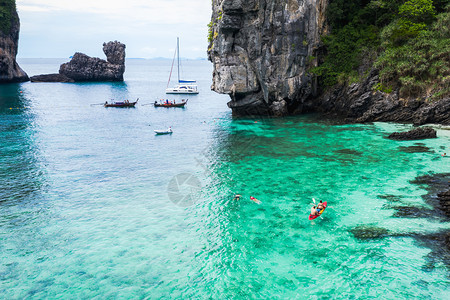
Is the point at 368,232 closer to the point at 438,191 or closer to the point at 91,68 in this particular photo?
the point at 438,191

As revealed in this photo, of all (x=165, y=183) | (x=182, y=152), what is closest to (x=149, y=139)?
(x=182, y=152)

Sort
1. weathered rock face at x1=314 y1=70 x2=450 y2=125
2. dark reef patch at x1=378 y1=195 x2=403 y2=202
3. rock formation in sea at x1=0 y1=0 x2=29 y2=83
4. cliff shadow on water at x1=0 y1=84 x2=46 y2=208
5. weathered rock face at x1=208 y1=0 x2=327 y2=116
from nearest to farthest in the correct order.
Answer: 1. dark reef patch at x1=378 y1=195 x2=403 y2=202
2. cliff shadow on water at x1=0 y1=84 x2=46 y2=208
3. weathered rock face at x1=314 y1=70 x2=450 y2=125
4. weathered rock face at x1=208 y1=0 x2=327 y2=116
5. rock formation in sea at x1=0 y1=0 x2=29 y2=83

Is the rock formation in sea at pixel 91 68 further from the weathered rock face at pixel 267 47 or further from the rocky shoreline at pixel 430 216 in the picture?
the rocky shoreline at pixel 430 216

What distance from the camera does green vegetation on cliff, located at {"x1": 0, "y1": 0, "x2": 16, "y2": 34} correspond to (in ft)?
297

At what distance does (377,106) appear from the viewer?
129 ft

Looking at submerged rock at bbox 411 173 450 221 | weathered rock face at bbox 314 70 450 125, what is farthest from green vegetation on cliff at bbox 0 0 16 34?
submerged rock at bbox 411 173 450 221

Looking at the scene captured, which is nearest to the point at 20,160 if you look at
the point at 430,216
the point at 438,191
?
the point at 430,216

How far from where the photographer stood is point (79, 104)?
6794cm

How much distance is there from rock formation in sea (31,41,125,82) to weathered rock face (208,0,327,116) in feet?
276

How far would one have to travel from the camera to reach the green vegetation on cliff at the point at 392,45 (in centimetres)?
3556

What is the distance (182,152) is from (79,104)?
4424cm

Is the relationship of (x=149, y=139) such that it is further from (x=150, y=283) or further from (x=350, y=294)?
(x=350, y=294)

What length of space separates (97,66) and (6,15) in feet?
101

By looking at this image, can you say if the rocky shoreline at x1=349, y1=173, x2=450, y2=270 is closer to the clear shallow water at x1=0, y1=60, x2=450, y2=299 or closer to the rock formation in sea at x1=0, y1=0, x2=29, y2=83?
the clear shallow water at x1=0, y1=60, x2=450, y2=299
